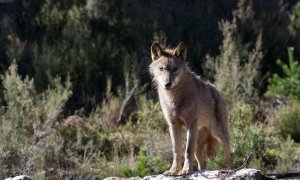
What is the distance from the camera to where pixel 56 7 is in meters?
16.4

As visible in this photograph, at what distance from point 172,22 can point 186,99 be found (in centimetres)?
795

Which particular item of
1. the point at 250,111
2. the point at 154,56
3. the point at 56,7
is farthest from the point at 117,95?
the point at 154,56

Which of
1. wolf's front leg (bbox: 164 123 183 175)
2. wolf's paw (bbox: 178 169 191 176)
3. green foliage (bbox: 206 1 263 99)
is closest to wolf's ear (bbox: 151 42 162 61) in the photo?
wolf's front leg (bbox: 164 123 183 175)

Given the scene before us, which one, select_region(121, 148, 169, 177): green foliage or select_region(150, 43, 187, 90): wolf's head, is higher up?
select_region(150, 43, 187, 90): wolf's head

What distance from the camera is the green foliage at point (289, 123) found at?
1205 centimetres

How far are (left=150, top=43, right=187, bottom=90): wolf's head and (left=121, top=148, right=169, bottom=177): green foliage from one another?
191 centimetres

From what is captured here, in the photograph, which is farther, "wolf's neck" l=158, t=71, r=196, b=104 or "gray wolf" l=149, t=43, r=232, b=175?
"wolf's neck" l=158, t=71, r=196, b=104

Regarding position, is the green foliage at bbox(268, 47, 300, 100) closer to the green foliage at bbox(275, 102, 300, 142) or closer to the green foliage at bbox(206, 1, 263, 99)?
the green foliage at bbox(206, 1, 263, 99)

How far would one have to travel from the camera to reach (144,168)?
9.66m

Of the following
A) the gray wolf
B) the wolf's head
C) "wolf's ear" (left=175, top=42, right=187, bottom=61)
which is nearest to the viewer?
the gray wolf

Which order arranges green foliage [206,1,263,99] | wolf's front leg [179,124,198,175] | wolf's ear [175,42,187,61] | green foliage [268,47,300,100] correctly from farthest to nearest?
green foliage [268,47,300,100] → green foliage [206,1,263,99] → wolf's ear [175,42,187,61] → wolf's front leg [179,124,198,175]

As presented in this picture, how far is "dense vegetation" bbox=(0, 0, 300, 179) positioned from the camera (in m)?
10.5

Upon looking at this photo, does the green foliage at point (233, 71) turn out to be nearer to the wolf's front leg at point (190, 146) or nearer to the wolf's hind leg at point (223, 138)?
the wolf's hind leg at point (223, 138)

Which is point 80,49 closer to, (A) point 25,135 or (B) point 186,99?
(A) point 25,135
